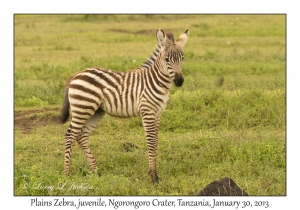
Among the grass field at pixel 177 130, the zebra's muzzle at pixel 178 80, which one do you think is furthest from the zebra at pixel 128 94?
the grass field at pixel 177 130

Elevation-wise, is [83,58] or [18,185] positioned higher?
[83,58]

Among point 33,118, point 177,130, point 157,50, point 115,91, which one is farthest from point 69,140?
point 33,118

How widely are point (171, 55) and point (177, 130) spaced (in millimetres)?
3247

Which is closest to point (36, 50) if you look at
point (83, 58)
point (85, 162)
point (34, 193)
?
point (83, 58)

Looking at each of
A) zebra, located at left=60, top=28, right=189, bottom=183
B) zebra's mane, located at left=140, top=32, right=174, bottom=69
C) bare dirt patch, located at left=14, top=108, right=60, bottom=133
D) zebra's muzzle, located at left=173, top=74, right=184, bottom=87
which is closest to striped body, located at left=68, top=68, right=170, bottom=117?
zebra, located at left=60, top=28, right=189, bottom=183

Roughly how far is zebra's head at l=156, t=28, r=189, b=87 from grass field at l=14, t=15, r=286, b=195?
5.35ft

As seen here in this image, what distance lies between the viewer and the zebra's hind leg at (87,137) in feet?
28.6

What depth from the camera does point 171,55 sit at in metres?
8.05

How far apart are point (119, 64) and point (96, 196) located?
375 inches

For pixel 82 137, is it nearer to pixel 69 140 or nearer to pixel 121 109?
pixel 69 140

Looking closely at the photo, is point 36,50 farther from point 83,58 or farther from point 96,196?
point 96,196

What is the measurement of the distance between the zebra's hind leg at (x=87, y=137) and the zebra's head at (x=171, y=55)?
1574 millimetres

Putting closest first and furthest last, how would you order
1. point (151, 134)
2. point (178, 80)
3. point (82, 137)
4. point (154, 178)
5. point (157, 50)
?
point (178, 80) → point (154, 178) → point (151, 134) → point (157, 50) → point (82, 137)

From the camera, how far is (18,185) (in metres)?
7.56
